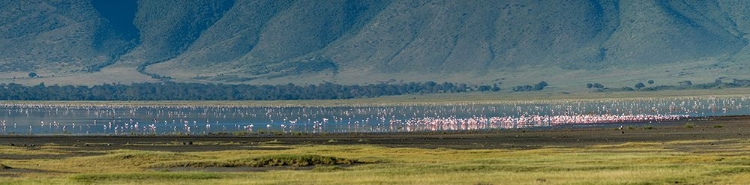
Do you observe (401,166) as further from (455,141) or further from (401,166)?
(455,141)

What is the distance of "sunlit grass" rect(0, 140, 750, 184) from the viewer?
141 ft

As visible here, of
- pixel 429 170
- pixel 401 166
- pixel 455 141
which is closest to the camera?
pixel 429 170

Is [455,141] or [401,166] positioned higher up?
[455,141]

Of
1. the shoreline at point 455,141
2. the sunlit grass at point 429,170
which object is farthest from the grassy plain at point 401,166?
the shoreline at point 455,141

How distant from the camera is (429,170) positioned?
48094 millimetres

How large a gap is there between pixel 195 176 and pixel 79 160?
15.2 m

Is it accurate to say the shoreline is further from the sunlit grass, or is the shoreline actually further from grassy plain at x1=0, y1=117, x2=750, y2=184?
the sunlit grass

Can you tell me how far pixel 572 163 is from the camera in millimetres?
51531

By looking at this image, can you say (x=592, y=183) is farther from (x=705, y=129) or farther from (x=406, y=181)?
(x=705, y=129)

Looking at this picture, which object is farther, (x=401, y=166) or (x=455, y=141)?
(x=455, y=141)

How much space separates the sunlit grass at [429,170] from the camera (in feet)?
141

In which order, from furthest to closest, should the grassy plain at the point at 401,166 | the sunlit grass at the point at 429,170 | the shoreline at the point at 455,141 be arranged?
the shoreline at the point at 455,141 < the grassy plain at the point at 401,166 < the sunlit grass at the point at 429,170

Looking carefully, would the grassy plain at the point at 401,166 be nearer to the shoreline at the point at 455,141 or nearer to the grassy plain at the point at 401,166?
the grassy plain at the point at 401,166

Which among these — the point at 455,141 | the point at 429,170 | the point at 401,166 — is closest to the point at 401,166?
the point at 401,166
